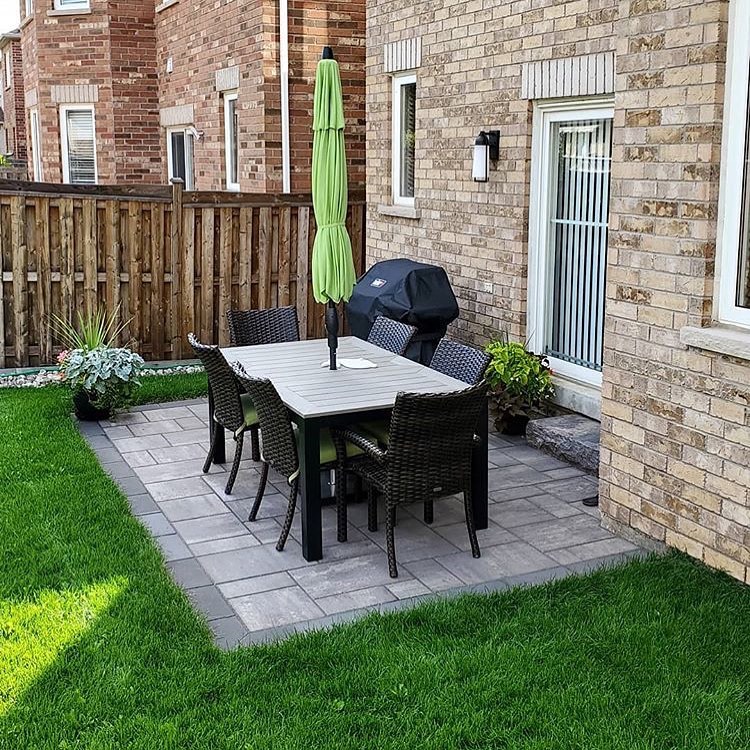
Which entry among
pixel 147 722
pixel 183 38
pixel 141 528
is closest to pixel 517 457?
pixel 141 528

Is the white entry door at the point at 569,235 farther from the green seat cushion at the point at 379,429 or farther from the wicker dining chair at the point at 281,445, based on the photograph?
the wicker dining chair at the point at 281,445

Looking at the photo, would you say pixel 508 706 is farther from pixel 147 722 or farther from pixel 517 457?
pixel 517 457

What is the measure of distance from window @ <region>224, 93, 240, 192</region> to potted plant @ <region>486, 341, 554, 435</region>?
633 cm

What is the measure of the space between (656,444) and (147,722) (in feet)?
10.3

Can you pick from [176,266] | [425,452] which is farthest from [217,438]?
[176,266]

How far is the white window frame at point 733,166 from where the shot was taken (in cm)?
487

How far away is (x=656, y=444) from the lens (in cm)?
560

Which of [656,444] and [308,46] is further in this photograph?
[308,46]

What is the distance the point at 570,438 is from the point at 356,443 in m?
2.27

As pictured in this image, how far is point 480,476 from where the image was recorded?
605cm

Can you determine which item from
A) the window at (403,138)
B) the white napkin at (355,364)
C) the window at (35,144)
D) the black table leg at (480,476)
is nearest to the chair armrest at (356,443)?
the black table leg at (480,476)

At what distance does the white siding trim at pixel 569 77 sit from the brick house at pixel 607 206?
0.05 ft

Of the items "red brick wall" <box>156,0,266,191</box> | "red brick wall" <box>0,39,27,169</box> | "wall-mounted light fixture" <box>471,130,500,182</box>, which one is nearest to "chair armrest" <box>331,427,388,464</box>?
"wall-mounted light fixture" <box>471,130,500,182</box>

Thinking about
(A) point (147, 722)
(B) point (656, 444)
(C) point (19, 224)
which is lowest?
(A) point (147, 722)
